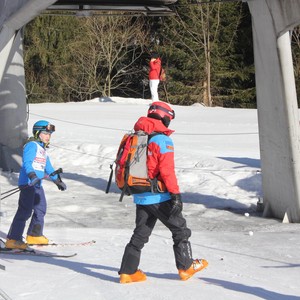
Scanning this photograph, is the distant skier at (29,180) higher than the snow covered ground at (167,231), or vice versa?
the distant skier at (29,180)

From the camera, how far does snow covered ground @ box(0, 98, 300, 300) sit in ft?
21.6

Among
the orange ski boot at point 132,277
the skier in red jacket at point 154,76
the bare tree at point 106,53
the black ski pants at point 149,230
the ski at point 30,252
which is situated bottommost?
the orange ski boot at point 132,277

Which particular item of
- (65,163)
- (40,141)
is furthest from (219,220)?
(65,163)

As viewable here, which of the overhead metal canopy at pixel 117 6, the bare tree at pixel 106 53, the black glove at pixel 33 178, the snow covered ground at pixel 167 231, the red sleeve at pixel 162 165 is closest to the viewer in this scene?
the red sleeve at pixel 162 165

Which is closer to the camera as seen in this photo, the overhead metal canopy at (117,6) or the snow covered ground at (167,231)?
the snow covered ground at (167,231)

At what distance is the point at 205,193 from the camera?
12828 millimetres

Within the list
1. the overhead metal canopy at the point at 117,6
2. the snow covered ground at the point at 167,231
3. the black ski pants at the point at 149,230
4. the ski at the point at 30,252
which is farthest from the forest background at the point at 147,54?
the black ski pants at the point at 149,230

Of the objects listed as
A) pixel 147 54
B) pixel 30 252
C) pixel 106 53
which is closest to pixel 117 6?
pixel 30 252

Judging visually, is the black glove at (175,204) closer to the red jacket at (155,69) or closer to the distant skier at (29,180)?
the distant skier at (29,180)

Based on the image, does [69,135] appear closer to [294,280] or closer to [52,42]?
[294,280]

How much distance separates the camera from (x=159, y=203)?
6.63 meters

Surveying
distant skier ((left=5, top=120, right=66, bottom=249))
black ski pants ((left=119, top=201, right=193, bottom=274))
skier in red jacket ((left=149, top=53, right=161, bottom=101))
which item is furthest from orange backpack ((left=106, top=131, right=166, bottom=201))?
skier in red jacket ((left=149, top=53, right=161, bottom=101))

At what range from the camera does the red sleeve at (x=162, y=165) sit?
21.2ft

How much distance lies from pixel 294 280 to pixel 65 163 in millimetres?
9765
